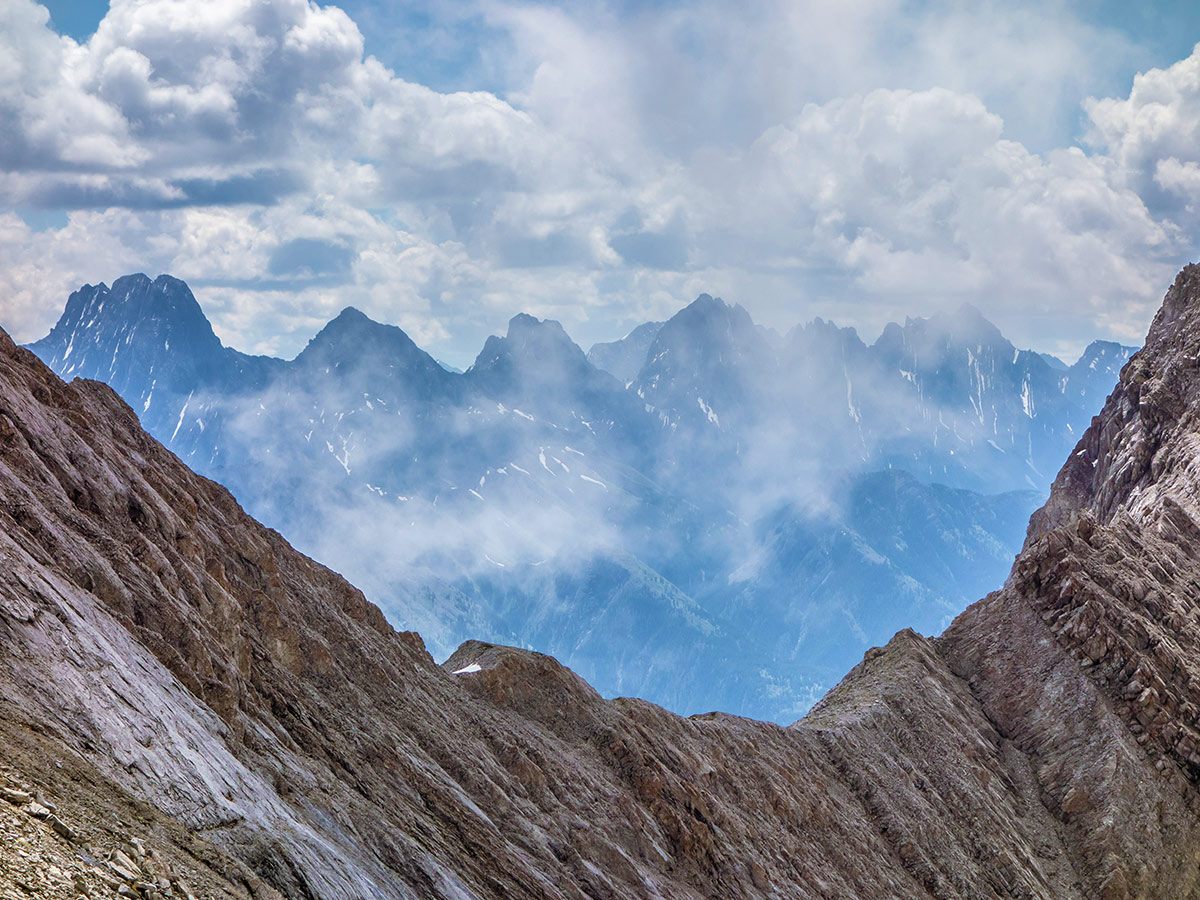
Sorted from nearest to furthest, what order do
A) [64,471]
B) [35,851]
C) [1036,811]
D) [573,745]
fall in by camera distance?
[35,851] → [64,471] → [573,745] → [1036,811]

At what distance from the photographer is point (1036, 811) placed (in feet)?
284

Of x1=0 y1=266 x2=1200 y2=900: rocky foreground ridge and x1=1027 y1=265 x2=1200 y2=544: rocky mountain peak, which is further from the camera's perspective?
x1=1027 y1=265 x2=1200 y2=544: rocky mountain peak

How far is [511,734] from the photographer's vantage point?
200ft

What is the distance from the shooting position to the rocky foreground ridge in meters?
27.8

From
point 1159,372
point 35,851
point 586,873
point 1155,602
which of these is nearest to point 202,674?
point 35,851

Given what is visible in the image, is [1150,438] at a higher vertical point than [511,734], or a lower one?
higher

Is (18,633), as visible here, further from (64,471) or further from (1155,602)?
(1155,602)

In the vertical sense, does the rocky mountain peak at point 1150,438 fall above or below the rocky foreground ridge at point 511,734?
above

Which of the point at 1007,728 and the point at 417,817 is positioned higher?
the point at 1007,728

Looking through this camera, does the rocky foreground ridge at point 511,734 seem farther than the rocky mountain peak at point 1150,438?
No

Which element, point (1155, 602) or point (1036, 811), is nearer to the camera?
point (1036, 811)

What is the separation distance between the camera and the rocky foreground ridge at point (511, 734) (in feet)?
91.1

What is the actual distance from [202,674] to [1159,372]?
118570mm

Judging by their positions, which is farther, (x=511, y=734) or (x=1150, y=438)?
(x=1150, y=438)
